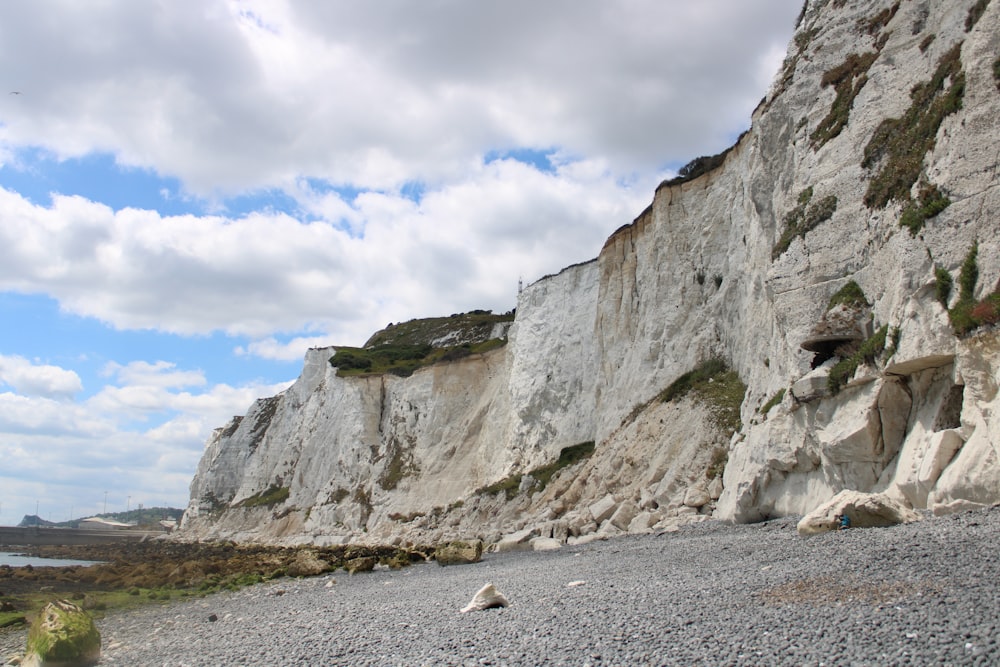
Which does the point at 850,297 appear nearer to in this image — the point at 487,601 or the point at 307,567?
the point at 487,601

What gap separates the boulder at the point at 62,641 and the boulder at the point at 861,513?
1050cm

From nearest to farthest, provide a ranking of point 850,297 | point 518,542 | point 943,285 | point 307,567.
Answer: point 943,285 → point 850,297 → point 518,542 → point 307,567

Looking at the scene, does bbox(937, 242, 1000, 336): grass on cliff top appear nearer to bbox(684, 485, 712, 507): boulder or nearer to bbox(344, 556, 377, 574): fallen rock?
bbox(684, 485, 712, 507): boulder

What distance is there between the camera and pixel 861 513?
31.3 feet

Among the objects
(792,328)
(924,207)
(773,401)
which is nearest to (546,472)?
(773,401)

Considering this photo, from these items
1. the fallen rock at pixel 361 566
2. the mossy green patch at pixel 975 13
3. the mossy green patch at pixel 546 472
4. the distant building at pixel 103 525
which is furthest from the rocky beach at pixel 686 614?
the distant building at pixel 103 525

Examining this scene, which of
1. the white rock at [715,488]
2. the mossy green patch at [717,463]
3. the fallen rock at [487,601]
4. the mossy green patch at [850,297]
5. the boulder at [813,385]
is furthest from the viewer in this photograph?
the mossy green patch at [717,463]

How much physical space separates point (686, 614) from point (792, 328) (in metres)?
9.62

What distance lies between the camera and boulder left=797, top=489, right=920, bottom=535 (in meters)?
9.41

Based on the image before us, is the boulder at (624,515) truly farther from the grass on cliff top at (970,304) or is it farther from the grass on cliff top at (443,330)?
the grass on cliff top at (443,330)

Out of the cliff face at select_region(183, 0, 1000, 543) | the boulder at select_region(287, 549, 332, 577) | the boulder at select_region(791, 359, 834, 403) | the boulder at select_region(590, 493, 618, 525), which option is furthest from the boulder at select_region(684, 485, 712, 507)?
the boulder at select_region(287, 549, 332, 577)

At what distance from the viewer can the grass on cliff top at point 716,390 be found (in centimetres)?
2117

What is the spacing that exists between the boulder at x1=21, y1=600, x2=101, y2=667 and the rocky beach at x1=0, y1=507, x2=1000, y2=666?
341 mm

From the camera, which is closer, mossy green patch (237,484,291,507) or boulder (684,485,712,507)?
boulder (684,485,712,507)
